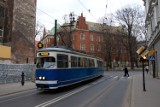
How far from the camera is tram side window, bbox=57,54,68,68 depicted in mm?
15182

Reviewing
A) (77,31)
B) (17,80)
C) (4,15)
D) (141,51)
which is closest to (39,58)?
(141,51)

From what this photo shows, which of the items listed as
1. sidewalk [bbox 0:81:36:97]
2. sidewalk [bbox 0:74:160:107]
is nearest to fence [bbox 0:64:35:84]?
sidewalk [bbox 0:81:36:97]

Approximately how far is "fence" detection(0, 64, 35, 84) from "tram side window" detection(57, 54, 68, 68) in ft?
30.8

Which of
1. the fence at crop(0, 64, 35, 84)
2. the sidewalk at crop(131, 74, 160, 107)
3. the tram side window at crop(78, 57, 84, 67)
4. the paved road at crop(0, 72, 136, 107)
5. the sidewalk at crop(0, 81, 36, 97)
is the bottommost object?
the sidewalk at crop(0, 81, 36, 97)

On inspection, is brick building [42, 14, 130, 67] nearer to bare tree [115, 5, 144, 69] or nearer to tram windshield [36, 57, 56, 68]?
bare tree [115, 5, 144, 69]

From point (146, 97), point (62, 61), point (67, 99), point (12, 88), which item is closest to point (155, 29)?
point (62, 61)

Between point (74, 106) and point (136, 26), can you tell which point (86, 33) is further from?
point (74, 106)

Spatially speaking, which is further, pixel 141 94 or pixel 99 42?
pixel 99 42

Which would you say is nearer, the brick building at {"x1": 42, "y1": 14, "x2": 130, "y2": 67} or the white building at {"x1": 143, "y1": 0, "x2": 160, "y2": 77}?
the white building at {"x1": 143, "y1": 0, "x2": 160, "y2": 77}

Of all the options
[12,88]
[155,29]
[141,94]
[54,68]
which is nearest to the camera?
[141,94]

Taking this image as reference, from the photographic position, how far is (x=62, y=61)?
15.7m

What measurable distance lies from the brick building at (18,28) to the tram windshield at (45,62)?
20.0 m

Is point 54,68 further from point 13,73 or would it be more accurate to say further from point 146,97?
point 13,73

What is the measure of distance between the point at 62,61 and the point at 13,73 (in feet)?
34.8
